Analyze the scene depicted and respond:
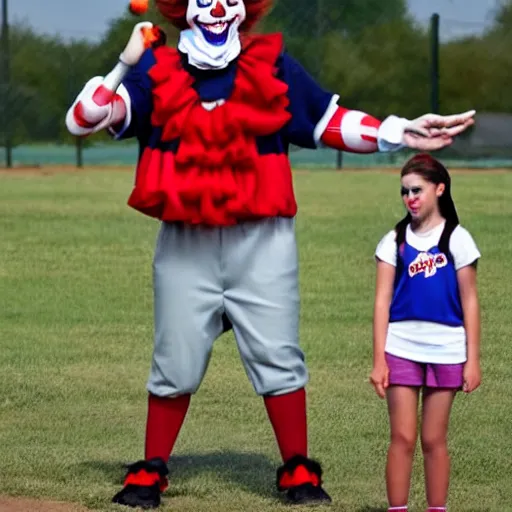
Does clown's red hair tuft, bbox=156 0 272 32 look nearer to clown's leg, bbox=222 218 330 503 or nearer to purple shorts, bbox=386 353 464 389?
clown's leg, bbox=222 218 330 503

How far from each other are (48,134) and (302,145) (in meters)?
25.3

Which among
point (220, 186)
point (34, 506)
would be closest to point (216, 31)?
point (220, 186)

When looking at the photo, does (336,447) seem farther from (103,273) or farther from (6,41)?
(6,41)

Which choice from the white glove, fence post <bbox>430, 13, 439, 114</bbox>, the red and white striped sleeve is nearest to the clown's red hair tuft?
the red and white striped sleeve

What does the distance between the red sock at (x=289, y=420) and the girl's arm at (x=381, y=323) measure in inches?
29.5

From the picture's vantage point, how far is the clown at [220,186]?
213 inches

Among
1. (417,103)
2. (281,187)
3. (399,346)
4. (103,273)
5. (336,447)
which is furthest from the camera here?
(417,103)

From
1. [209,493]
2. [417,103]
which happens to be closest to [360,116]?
[209,493]

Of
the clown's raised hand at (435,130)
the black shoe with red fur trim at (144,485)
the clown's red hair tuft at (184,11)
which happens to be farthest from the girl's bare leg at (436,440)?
the clown's red hair tuft at (184,11)

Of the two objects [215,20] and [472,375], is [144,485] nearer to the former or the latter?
[472,375]

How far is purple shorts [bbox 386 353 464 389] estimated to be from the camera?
15.9 ft

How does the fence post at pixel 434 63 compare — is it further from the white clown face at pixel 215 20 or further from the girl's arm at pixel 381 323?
the girl's arm at pixel 381 323

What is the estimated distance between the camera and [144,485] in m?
5.47

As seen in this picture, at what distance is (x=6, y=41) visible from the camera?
3017cm
